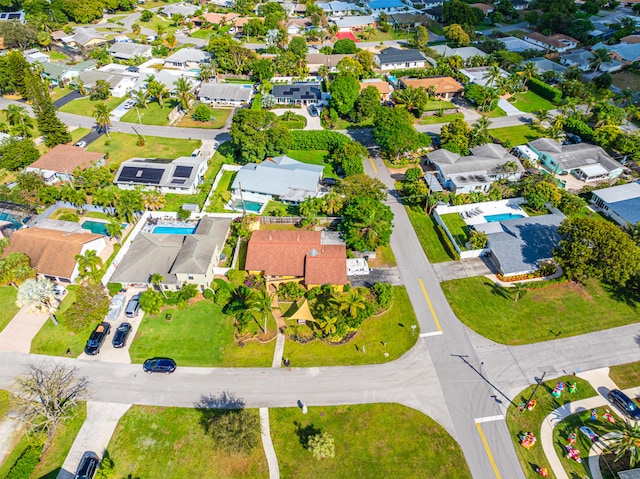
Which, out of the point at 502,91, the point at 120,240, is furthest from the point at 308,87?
the point at 120,240

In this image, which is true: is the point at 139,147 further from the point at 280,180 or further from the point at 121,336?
the point at 121,336

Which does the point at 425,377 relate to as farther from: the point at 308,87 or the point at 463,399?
the point at 308,87

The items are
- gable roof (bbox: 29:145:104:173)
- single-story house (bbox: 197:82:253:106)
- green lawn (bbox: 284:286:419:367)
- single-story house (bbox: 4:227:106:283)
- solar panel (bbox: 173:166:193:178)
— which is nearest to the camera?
green lawn (bbox: 284:286:419:367)

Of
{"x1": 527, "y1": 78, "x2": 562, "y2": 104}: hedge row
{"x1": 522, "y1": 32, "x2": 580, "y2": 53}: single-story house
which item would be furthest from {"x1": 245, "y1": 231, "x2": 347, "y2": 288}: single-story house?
{"x1": 522, "y1": 32, "x2": 580, "y2": 53}: single-story house

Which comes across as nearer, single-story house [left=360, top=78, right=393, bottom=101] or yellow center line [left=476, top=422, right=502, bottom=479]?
yellow center line [left=476, top=422, right=502, bottom=479]

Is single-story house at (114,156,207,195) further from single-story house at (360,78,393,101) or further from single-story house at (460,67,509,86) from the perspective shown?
single-story house at (460,67,509,86)

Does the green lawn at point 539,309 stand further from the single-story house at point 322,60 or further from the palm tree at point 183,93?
the single-story house at point 322,60

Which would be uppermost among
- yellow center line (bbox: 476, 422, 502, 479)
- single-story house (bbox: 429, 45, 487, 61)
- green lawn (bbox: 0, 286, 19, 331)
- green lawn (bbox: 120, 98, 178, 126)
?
single-story house (bbox: 429, 45, 487, 61)

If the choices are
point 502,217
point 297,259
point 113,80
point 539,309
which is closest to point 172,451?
point 297,259
